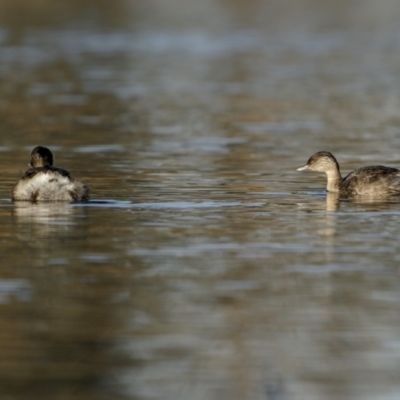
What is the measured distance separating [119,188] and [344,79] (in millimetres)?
21179

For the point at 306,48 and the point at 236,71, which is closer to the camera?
the point at 236,71

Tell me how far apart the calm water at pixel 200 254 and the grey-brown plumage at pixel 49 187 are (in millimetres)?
176

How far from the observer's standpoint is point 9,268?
11398 millimetres

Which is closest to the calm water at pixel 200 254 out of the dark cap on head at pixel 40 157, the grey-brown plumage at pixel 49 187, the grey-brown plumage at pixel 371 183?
the grey-brown plumage at pixel 49 187

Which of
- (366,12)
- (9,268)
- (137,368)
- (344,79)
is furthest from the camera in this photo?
(366,12)

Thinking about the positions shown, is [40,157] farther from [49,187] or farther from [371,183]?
[371,183]

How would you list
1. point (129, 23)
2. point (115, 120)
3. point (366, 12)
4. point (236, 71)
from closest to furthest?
point (115, 120) → point (236, 71) → point (129, 23) → point (366, 12)

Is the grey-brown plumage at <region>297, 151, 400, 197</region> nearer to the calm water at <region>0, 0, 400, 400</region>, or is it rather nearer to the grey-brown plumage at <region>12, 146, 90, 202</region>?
the calm water at <region>0, 0, 400, 400</region>

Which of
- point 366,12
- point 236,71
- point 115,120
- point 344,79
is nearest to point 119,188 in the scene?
point 115,120

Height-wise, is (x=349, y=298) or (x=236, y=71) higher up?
(x=236, y=71)

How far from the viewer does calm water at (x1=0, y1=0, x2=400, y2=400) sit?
839 centimetres

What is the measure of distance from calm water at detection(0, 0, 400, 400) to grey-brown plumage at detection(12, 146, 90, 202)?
0.58 feet

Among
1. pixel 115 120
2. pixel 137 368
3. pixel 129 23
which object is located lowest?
pixel 137 368

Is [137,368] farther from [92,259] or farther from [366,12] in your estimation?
[366,12]
